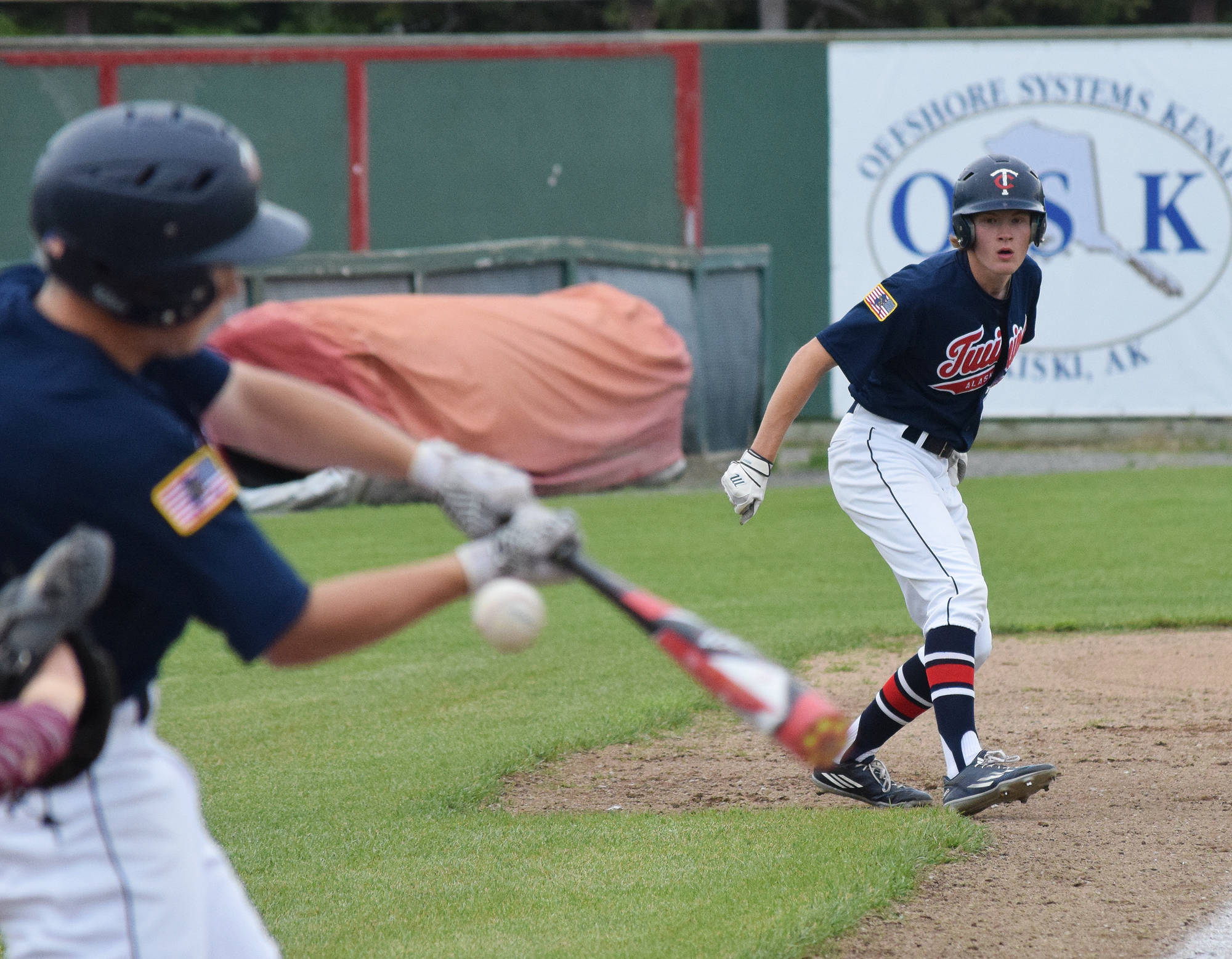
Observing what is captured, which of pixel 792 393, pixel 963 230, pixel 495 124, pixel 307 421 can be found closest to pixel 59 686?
pixel 307 421

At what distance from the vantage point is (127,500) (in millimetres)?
2354

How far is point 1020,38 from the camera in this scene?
1631 cm

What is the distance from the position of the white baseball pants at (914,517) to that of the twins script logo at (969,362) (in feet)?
0.77

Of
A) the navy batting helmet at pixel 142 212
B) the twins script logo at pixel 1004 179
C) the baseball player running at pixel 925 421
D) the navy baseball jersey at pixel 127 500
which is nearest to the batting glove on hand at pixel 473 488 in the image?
the navy baseball jersey at pixel 127 500

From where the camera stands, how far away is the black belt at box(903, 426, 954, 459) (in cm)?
541

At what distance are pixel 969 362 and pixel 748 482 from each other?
0.83m

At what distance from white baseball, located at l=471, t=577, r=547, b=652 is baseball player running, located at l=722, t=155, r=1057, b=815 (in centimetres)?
272

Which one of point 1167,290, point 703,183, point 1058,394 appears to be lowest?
A: point 1058,394

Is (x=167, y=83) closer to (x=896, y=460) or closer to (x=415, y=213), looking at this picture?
(x=415, y=213)

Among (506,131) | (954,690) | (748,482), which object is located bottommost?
(954,690)

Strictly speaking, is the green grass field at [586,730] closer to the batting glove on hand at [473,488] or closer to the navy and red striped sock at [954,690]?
the navy and red striped sock at [954,690]

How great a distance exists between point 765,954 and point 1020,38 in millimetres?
14259

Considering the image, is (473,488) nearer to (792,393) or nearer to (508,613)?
(508,613)

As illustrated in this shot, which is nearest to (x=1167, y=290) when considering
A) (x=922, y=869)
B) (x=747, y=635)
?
(x=747, y=635)
